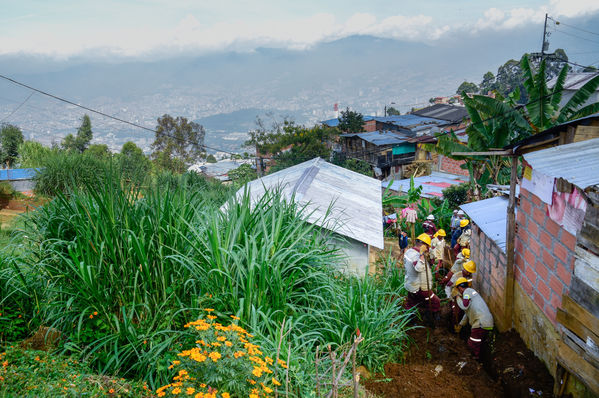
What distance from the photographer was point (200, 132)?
2084 inches

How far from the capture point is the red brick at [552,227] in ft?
13.8

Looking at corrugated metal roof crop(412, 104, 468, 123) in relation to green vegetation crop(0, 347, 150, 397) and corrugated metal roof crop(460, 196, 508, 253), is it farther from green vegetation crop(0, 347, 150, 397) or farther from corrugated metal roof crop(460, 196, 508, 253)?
green vegetation crop(0, 347, 150, 397)

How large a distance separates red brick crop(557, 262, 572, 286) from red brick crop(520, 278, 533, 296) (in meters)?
0.79

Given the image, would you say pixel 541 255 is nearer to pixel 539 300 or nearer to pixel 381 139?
pixel 539 300

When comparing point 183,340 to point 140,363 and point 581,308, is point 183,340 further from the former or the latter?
point 581,308

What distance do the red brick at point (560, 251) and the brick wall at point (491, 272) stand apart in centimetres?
139

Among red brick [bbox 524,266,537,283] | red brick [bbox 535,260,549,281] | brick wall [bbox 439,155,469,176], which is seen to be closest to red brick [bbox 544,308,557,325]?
red brick [bbox 535,260,549,281]

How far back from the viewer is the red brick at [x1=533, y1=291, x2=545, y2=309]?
4.56 metres

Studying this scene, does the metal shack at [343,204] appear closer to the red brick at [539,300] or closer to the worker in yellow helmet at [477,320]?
the worker in yellow helmet at [477,320]

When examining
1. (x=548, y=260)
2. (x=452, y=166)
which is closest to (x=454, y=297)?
(x=548, y=260)

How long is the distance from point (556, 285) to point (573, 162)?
1287 mm

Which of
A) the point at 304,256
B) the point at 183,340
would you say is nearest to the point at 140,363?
the point at 183,340

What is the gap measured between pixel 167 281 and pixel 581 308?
12.0 feet

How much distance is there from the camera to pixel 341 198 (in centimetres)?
938
